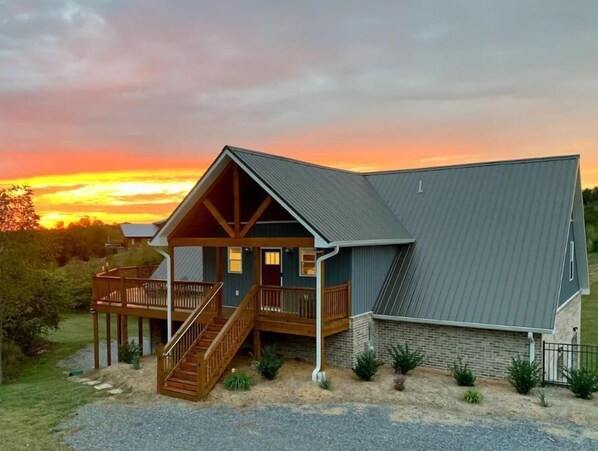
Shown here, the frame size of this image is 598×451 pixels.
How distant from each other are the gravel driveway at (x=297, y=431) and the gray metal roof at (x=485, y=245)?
3880 mm

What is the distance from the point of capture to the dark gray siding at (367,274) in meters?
14.7

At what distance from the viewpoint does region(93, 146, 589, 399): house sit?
13164 millimetres

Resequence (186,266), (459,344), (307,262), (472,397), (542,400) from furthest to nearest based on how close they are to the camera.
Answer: (186,266), (307,262), (459,344), (472,397), (542,400)

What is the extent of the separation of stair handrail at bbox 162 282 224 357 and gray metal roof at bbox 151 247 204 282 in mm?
4846

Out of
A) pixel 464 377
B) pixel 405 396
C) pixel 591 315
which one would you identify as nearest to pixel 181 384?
pixel 405 396

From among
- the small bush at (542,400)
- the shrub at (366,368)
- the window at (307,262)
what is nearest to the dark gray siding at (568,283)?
the small bush at (542,400)

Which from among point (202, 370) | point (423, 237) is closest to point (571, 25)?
point (423, 237)

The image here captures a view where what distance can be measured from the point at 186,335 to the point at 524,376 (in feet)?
29.9

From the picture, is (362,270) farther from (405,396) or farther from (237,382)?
(237,382)

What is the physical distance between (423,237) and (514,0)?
889 centimetres

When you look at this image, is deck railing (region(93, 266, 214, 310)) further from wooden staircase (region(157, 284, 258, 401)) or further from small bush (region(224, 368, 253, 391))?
small bush (region(224, 368, 253, 391))

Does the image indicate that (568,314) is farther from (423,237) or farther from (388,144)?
(388,144)

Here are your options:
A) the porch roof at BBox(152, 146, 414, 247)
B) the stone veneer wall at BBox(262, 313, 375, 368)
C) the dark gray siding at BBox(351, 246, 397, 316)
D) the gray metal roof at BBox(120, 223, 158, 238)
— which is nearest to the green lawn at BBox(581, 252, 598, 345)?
the dark gray siding at BBox(351, 246, 397, 316)

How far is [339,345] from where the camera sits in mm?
14578
